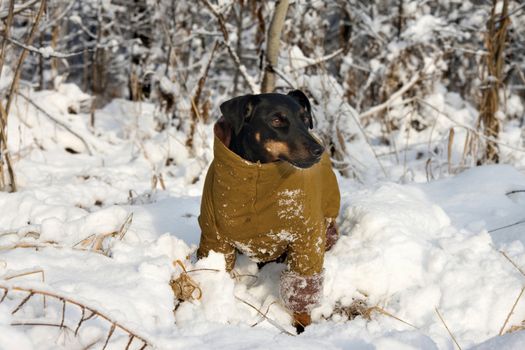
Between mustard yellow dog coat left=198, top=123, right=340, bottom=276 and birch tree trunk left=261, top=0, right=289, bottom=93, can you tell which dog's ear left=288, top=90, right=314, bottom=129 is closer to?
mustard yellow dog coat left=198, top=123, right=340, bottom=276

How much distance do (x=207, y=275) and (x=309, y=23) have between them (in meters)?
6.81

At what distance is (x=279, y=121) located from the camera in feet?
7.37

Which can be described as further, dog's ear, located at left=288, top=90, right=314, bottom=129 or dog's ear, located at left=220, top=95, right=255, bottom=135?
dog's ear, located at left=288, top=90, right=314, bottom=129

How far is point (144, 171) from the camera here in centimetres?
527

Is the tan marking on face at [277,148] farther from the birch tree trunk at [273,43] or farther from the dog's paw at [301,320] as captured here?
the birch tree trunk at [273,43]

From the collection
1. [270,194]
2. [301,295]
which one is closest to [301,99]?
[270,194]

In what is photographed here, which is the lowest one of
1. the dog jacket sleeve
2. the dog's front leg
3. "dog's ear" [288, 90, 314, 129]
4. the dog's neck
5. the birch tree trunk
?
the dog's front leg

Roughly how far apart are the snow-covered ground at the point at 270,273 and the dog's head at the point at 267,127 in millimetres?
563

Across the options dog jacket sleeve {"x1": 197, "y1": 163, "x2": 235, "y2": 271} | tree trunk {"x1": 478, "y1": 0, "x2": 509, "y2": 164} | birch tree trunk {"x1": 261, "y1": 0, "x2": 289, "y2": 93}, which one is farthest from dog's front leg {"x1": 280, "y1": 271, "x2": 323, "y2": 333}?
tree trunk {"x1": 478, "y1": 0, "x2": 509, "y2": 164}

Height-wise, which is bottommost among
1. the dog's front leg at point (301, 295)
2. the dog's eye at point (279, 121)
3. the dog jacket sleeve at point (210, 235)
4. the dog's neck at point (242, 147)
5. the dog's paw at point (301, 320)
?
the dog's paw at point (301, 320)

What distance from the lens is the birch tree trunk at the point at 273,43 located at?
3736mm

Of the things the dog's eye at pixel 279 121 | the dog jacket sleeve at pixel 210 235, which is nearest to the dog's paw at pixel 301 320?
the dog jacket sleeve at pixel 210 235

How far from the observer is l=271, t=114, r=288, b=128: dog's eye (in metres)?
2.24

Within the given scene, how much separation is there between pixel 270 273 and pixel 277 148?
30.0 inches
